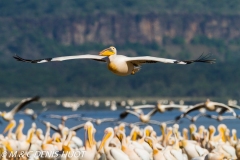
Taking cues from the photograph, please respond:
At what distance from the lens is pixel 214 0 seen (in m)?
136

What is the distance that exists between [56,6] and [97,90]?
5227cm

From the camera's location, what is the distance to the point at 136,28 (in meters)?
129

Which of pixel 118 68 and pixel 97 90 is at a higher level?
pixel 97 90

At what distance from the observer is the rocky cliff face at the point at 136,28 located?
12225 cm

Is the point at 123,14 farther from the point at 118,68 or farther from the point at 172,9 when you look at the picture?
the point at 118,68

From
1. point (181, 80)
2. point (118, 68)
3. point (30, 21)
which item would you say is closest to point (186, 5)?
point (30, 21)

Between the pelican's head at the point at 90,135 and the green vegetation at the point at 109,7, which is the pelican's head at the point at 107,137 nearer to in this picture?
the pelican's head at the point at 90,135

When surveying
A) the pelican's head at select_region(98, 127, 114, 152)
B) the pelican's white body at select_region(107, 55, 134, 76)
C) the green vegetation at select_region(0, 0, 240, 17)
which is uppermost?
the green vegetation at select_region(0, 0, 240, 17)

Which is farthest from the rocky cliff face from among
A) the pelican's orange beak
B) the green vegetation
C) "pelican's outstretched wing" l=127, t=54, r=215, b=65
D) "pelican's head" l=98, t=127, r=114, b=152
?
"pelican's outstretched wing" l=127, t=54, r=215, b=65

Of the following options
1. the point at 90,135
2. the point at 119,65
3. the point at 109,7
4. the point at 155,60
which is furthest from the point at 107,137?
the point at 109,7

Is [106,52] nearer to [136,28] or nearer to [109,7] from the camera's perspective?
[136,28]

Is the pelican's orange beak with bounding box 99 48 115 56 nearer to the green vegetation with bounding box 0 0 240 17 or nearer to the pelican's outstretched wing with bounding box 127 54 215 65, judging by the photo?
the pelican's outstretched wing with bounding box 127 54 215 65

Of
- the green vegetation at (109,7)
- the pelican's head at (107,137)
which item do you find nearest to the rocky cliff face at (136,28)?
the green vegetation at (109,7)

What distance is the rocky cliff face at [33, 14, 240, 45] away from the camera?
12225 centimetres
